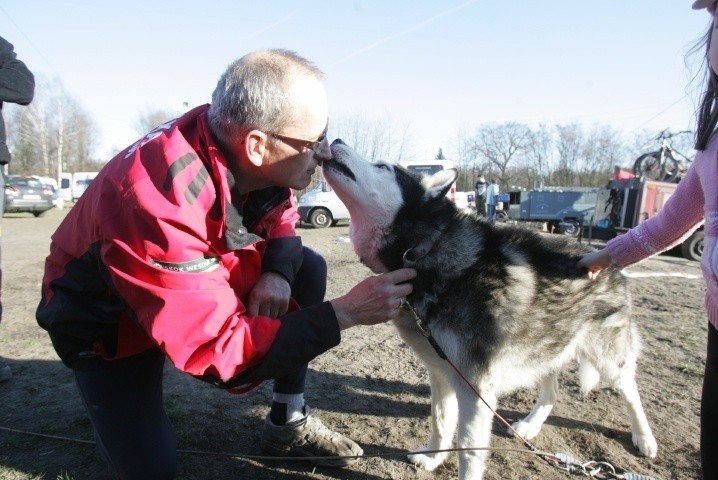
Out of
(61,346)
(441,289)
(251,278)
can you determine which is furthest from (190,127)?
(441,289)

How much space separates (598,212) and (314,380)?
14.8 metres

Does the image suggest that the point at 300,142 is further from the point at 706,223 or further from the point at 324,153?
the point at 706,223

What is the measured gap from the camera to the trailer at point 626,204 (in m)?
13.9

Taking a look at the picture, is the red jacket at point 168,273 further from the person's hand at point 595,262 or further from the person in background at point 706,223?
the person's hand at point 595,262

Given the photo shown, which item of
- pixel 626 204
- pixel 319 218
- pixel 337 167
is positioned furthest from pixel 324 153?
pixel 319 218

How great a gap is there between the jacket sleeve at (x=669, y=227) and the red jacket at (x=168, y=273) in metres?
1.48

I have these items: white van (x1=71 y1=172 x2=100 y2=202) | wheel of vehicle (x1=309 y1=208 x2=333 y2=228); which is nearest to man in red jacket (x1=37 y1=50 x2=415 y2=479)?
wheel of vehicle (x1=309 y1=208 x2=333 y2=228)

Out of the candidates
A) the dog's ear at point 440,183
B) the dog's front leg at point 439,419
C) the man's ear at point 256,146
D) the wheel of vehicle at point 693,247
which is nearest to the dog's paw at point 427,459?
the dog's front leg at point 439,419

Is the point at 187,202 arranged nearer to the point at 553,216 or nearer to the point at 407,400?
the point at 407,400

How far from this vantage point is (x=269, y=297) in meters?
2.30

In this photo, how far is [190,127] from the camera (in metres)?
2.03

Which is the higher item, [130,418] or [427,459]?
[130,418]

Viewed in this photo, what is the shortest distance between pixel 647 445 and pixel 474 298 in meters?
1.51

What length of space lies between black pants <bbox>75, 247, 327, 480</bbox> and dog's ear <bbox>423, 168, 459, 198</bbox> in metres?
1.62
